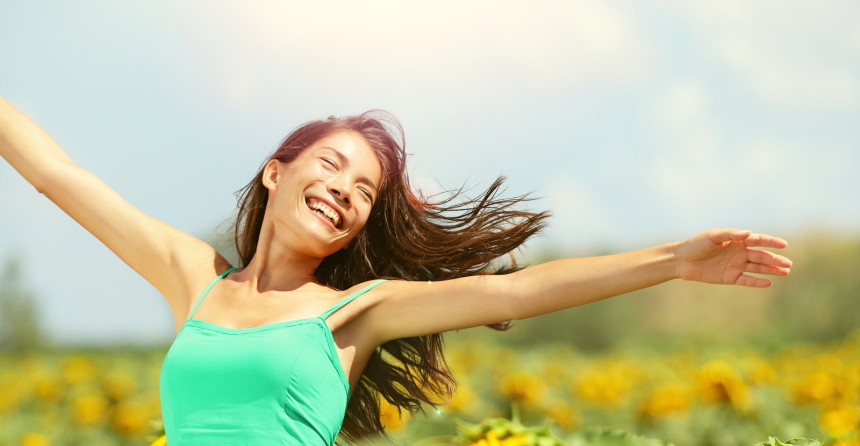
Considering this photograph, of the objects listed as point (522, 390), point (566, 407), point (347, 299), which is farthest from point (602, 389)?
point (347, 299)

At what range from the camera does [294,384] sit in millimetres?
1802

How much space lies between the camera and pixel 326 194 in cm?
200

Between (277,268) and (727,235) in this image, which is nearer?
(727,235)

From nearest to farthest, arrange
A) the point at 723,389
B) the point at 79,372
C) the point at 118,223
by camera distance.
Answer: the point at 118,223 < the point at 723,389 < the point at 79,372

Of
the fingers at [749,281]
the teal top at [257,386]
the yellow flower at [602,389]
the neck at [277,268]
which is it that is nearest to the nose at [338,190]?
the neck at [277,268]

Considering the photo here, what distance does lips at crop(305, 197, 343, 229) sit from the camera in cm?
200

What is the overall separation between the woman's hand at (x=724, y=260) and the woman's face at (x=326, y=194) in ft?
2.38

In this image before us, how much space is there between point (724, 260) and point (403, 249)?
765 mm

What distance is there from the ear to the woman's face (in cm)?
4

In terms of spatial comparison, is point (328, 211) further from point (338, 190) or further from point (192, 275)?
point (192, 275)

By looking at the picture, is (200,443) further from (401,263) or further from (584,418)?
(584,418)

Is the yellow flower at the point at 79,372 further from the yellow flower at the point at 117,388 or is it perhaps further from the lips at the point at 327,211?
the lips at the point at 327,211

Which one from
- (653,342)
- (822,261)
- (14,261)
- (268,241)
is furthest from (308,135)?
(14,261)

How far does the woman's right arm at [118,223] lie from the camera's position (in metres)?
2.14
